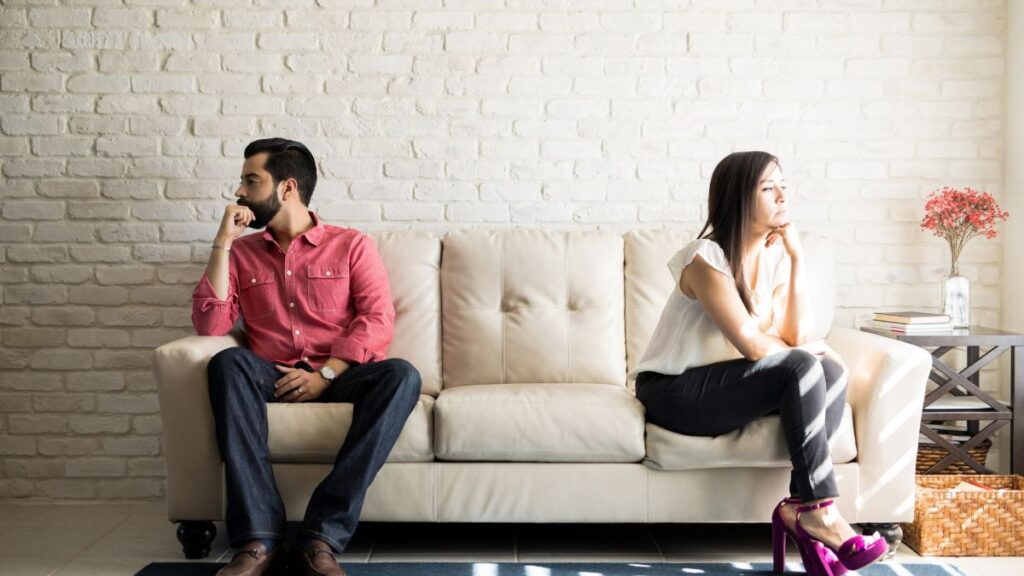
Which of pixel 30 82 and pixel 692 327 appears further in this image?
pixel 30 82

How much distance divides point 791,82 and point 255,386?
208cm

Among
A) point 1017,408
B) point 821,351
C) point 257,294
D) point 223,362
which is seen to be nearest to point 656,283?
point 821,351

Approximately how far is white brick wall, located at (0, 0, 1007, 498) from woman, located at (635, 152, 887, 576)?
0.79 meters

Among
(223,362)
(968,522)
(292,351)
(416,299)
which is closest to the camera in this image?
(223,362)

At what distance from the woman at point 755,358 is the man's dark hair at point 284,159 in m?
1.19

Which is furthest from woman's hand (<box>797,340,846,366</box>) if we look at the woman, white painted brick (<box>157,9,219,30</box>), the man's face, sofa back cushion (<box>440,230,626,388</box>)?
white painted brick (<box>157,9,219,30</box>)

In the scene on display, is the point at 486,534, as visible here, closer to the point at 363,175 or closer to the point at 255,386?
the point at 255,386

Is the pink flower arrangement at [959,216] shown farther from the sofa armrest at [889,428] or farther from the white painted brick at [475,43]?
the white painted brick at [475,43]

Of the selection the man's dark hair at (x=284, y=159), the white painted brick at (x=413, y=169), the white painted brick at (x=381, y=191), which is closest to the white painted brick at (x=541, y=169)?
the white painted brick at (x=413, y=169)

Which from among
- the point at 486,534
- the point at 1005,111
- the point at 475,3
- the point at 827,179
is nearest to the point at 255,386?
the point at 486,534

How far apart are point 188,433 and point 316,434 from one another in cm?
35

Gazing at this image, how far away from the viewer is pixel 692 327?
2355 millimetres

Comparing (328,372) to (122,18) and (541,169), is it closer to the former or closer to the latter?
(541,169)

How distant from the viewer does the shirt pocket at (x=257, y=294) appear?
8.66 feet
